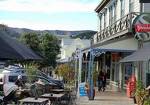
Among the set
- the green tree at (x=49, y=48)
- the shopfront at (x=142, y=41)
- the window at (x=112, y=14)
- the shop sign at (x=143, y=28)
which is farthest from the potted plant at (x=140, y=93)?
the green tree at (x=49, y=48)

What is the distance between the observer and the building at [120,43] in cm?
2692

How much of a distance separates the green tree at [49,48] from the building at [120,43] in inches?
895

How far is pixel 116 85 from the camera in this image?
1378 inches

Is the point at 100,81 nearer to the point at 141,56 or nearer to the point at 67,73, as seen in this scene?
the point at 67,73

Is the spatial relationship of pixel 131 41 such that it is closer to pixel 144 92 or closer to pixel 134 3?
pixel 134 3

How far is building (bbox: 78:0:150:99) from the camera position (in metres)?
26.9

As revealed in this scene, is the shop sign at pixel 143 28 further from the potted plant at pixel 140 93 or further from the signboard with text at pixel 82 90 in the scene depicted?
the signboard with text at pixel 82 90

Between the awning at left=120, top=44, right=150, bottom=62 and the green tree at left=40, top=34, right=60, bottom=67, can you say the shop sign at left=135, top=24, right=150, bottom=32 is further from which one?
the green tree at left=40, top=34, right=60, bottom=67

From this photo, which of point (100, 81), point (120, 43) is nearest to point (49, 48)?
point (100, 81)

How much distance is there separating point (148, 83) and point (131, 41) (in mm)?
3165

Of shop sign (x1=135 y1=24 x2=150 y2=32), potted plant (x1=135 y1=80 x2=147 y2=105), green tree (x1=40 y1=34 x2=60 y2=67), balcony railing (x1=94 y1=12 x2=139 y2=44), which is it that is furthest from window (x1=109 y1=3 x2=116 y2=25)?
green tree (x1=40 y1=34 x2=60 y2=67)

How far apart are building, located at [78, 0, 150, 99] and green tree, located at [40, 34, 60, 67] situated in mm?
22721

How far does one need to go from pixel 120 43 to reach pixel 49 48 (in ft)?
124

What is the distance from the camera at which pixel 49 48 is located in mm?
65875
